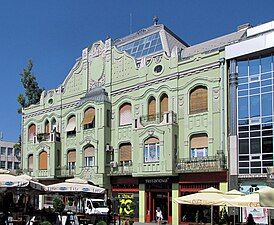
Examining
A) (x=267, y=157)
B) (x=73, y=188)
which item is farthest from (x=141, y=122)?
(x=73, y=188)

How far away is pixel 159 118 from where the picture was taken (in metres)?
37.5

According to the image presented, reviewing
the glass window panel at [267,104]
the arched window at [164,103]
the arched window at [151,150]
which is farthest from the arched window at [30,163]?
the glass window panel at [267,104]

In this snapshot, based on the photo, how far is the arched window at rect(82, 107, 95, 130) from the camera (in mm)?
43281

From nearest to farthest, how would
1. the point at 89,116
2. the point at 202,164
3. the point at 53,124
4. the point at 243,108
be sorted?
the point at 243,108 < the point at 202,164 < the point at 89,116 < the point at 53,124

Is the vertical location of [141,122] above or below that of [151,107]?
below

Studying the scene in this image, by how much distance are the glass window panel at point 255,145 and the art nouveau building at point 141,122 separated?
197 centimetres

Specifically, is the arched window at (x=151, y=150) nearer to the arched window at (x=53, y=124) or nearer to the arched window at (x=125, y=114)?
the arched window at (x=125, y=114)

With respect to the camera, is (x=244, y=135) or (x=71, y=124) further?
(x=71, y=124)

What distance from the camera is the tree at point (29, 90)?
54.0m

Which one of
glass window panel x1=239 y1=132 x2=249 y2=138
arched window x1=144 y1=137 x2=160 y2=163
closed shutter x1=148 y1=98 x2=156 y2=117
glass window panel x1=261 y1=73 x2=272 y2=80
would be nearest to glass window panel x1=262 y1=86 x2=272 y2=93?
glass window panel x1=261 y1=73 x2=272 y2=80

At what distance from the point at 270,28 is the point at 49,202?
27.9m

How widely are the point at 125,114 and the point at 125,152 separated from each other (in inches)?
118

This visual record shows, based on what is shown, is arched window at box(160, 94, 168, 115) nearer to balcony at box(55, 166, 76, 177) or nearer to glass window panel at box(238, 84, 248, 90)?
glass window panel at box(238, 84, 248, 90)

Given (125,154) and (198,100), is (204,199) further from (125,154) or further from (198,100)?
(125,154)
